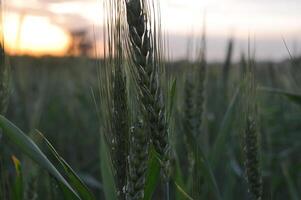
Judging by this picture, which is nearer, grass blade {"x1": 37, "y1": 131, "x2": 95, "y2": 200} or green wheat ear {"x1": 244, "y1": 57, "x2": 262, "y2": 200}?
grass blade {"x1": 37, "y1": 131, "x2": 95, "y2": 200}

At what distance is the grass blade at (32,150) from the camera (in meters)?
1.00

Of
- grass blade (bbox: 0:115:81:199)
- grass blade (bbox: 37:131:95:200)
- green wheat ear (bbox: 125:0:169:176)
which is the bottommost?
grass blade (bbox: 37:131:95:200)

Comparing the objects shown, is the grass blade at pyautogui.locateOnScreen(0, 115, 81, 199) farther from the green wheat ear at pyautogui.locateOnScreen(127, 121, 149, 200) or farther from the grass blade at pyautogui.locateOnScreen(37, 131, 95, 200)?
the green wheat ear at pyautogui.locateOnScreen(127, 121, 149, 200)

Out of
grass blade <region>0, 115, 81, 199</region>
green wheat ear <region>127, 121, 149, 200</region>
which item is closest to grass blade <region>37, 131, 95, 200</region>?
grass blade <region>0, 115, 81, 199</region>

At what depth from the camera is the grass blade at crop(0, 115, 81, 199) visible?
3.28ft

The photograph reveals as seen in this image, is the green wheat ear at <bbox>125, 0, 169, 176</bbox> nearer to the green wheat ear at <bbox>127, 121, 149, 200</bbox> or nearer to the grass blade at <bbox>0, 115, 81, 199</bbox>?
the green wheat ear at <bbox>127, 121, 149, 200</bbox>

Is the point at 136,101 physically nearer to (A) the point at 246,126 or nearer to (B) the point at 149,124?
(B) the point at 149,124

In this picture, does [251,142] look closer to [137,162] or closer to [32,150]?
[137,162]

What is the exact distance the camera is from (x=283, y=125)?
9.52ft

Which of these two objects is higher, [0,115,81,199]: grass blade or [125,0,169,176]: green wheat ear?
[125,0,169,176]: green wheat ear

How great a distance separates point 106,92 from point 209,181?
0.46 metres

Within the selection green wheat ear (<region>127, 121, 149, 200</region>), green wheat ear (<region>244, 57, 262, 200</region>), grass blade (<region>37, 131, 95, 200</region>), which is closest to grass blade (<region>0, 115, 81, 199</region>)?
grass blade (<region>37, 131, 95, 200</region>)

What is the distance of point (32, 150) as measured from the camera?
3.31 feet

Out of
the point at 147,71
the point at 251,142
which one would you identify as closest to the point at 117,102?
the point at 147,71
